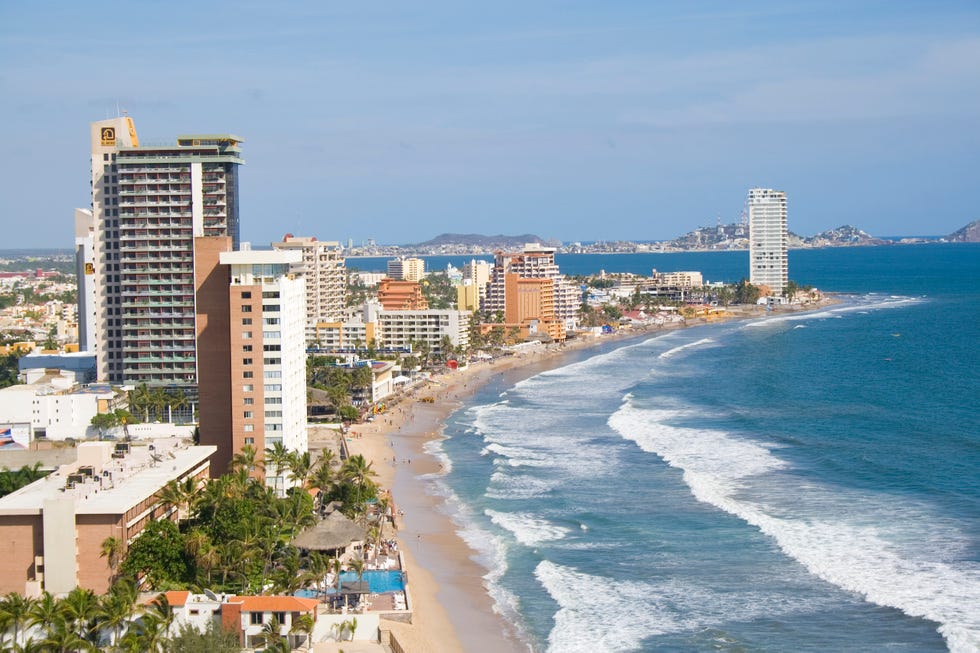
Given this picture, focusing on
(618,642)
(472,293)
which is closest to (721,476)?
(618,642)

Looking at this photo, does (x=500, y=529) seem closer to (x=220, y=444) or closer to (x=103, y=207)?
(x=220, y=444)

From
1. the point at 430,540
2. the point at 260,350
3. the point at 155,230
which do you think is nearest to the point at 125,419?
the point at 155,230

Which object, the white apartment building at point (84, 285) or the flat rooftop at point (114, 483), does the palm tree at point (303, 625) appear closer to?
the flat rooftop at point (114, 483)

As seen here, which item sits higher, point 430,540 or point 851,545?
point 851,545

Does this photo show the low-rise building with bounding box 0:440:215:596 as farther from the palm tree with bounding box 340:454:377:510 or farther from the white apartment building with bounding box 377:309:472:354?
the white apartment building with bounding box 377:309:472:354

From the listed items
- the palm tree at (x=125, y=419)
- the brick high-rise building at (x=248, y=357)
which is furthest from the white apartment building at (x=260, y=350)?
the palm tree at (x=125, y=419)

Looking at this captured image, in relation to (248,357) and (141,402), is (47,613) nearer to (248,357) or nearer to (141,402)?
(248,357)

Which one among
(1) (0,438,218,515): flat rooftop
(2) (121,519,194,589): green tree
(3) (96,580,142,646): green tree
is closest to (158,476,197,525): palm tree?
(1) (0,438,218,515): flat rooftop
